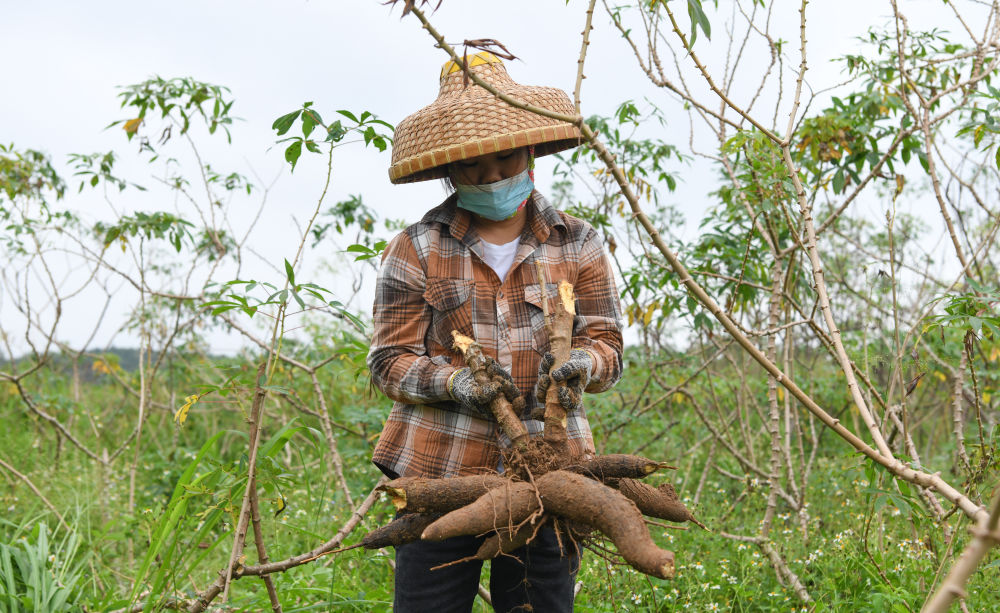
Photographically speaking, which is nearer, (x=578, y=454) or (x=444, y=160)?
(x=444, y=160)

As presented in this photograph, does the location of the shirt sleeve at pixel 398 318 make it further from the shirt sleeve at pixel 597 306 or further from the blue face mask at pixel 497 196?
the shirt sleeve at pixel 597 306

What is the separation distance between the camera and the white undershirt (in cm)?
195

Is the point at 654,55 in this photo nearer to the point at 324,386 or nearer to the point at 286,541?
the point at 286,541

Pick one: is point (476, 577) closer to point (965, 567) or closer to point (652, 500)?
point (652, 500)

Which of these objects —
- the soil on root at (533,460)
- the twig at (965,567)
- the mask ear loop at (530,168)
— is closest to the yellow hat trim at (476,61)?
the mask ear loop at (530,168)

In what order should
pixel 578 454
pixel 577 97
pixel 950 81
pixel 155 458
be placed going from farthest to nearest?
1. pixel 155 458
2. pixel 950 81
3. pixel 578 454
4. pixel 577 97

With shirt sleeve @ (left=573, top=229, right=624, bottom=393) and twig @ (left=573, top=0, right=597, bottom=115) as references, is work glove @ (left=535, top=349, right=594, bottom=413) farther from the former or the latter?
twig @ (left=573, top=0, right=597, bottom=115)

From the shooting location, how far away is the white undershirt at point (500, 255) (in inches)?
76.6

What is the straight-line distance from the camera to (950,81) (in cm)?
375

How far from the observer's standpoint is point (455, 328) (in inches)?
74.6

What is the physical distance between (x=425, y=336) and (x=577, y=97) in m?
0.74

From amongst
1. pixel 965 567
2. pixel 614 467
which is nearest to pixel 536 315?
pixel 614 467

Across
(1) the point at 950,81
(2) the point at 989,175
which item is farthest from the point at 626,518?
(2) the point at 989,175

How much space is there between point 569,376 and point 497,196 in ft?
1.48
